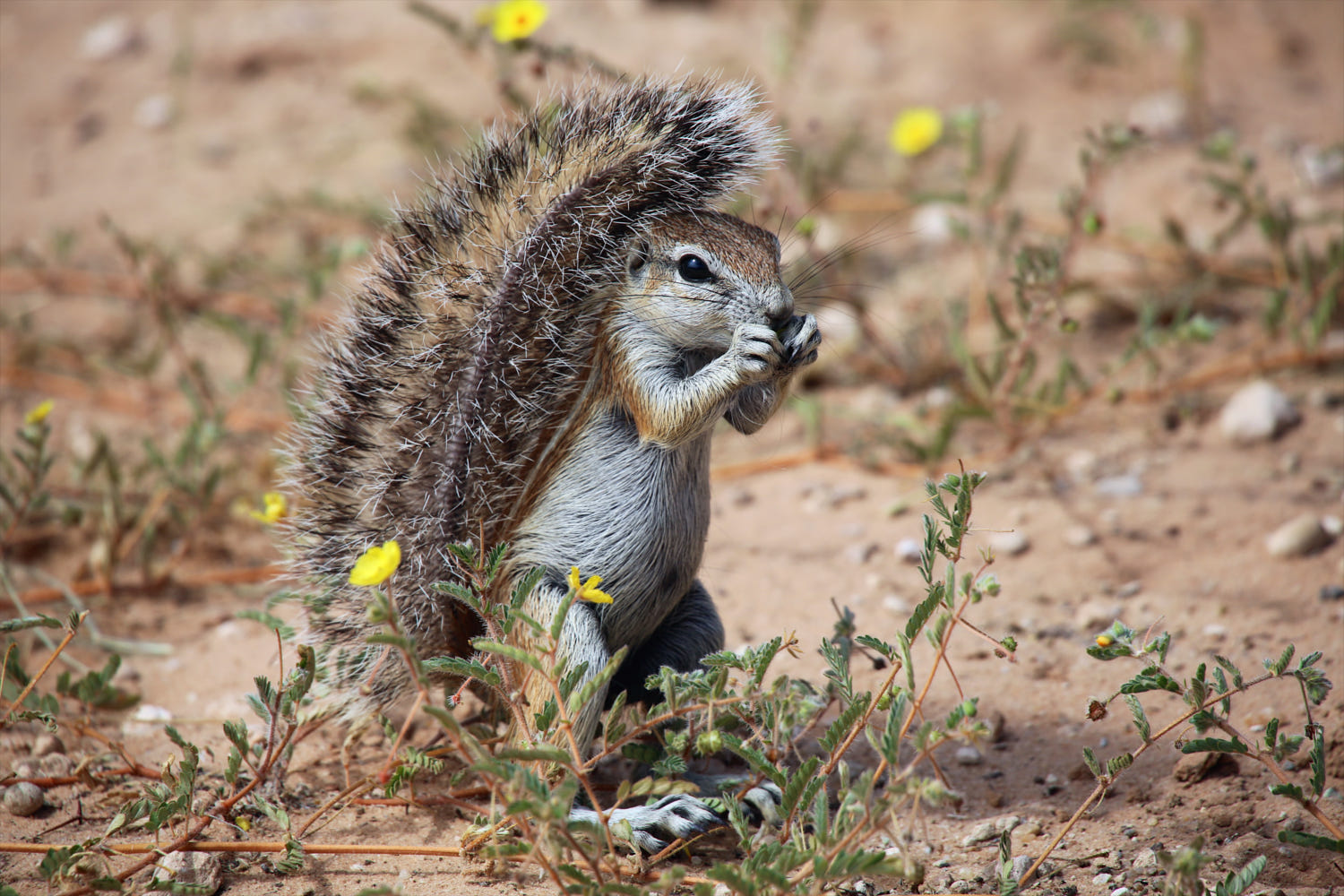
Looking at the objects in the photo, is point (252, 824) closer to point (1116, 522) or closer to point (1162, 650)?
point (1162, 650)

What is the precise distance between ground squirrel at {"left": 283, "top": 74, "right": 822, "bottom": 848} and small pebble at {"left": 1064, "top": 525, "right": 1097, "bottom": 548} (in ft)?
5.65

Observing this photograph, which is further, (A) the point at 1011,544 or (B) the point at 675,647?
(A) the point at 1011,544

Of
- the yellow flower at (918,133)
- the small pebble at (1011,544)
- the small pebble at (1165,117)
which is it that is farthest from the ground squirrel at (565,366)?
the small pebble at (1165,117)

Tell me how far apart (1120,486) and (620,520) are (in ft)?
8.40

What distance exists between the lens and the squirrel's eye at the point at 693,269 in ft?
9.55

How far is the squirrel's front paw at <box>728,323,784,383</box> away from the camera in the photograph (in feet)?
9.01

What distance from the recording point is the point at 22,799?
9.54 feet

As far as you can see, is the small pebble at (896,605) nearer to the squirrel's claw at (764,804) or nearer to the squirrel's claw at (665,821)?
the squirrel's claw at (764,804)

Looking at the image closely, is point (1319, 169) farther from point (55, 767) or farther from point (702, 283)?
point (55, 767)

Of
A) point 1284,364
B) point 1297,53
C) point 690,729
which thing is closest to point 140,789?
point 690,729

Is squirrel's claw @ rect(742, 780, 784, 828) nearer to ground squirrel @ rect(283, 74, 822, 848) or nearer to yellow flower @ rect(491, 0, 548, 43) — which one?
ground squirrel @ rect(283, 74, 822, 848)

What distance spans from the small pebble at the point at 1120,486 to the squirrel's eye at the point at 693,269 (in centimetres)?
238

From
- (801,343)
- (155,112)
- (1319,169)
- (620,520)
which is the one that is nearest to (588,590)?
(620,520)

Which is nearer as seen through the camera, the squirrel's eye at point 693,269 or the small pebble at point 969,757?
the squirrel's eye at point 693,269
